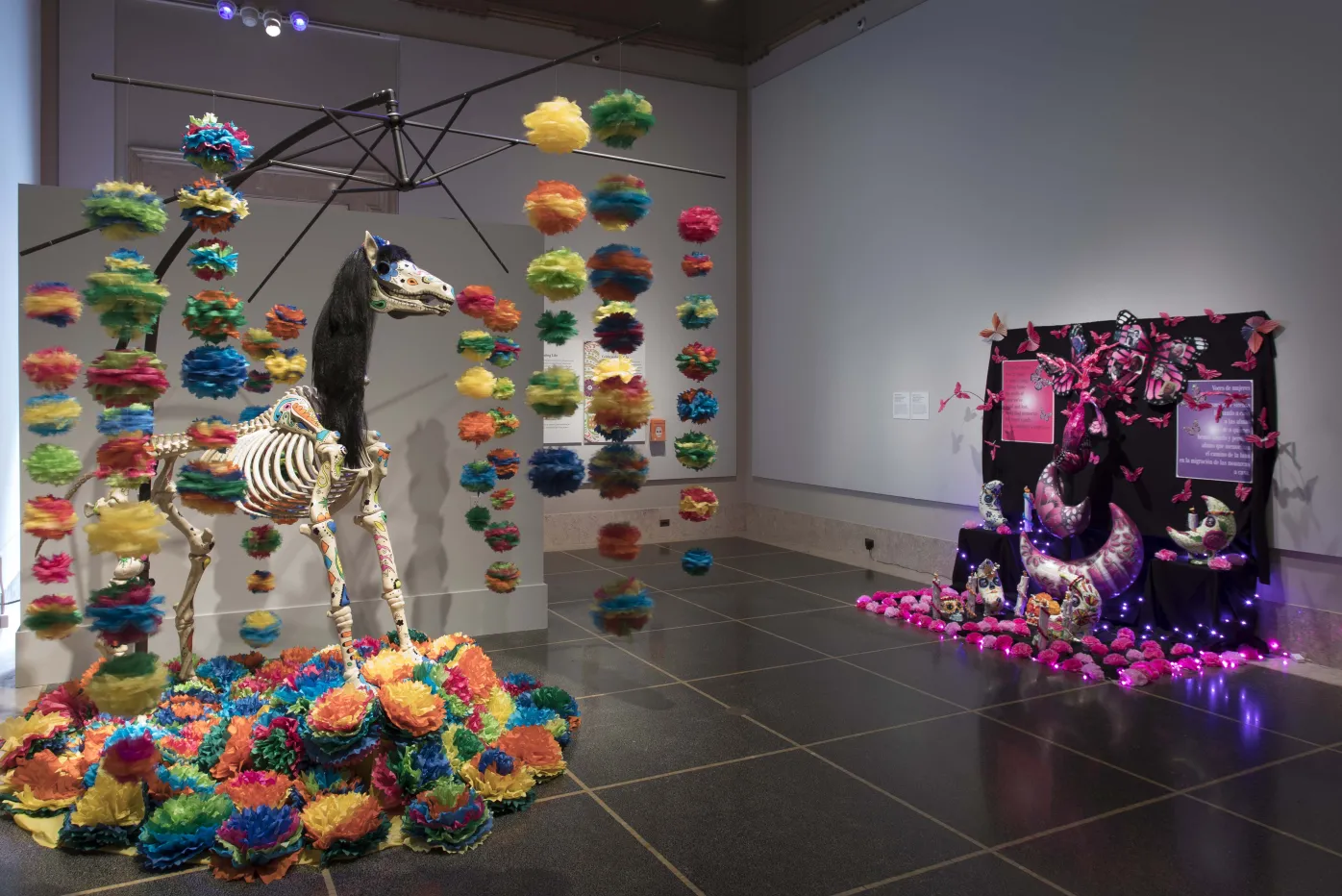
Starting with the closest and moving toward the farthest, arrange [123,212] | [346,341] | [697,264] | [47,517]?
[123,212] → [47,517] → [697,264] → [346,341]

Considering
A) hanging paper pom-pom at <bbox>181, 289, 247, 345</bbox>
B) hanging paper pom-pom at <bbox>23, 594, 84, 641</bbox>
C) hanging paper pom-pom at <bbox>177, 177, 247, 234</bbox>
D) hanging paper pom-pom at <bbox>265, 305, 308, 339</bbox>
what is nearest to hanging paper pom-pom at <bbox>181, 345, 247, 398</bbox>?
hanging paper pom-pom at <bbox>181, 289, 247, 345</bbox>

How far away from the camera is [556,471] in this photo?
2.77 metres

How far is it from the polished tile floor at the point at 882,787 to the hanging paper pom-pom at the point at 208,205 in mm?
2076

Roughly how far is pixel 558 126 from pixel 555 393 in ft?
2.70

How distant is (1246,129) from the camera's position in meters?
5.62

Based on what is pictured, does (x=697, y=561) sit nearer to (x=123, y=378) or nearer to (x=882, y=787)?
(x=882, y=787)

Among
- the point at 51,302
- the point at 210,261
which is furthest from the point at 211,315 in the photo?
the point at 51,302

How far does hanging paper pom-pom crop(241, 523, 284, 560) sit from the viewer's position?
457 cm

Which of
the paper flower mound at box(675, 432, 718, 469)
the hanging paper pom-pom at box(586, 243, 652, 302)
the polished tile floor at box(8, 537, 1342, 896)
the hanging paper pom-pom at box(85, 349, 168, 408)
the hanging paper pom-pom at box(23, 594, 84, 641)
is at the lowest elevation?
the polished tile floor at box(8, 537, 1342, 896)

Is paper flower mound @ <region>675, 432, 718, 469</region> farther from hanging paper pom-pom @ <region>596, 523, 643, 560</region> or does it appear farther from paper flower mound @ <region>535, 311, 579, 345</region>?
paper flower mound @ <region>535, 311, 579, 345</region>

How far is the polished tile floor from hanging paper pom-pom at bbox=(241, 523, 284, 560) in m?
1.48

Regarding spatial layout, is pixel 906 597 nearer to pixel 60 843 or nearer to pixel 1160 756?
pixel 1160 756

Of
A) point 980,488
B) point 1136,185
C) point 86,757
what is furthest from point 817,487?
point 86,757

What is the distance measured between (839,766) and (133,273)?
318 cm
